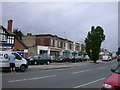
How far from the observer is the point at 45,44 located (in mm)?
49594

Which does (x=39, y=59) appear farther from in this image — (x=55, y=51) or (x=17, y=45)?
(x=55, y=51)

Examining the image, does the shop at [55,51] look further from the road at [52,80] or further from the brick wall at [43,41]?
the road at [52,80]

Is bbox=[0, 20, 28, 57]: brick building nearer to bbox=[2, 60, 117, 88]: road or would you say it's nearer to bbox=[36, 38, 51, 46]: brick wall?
bbox=[36, 38, 51, 46]: brick wall

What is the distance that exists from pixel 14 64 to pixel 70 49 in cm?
4810

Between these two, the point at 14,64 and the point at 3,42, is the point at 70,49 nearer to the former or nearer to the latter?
the point at 3,42

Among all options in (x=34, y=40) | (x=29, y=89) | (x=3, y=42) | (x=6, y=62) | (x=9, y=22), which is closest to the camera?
(x=29, y=89)

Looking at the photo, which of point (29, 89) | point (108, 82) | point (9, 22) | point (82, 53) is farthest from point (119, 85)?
point (82, 53)

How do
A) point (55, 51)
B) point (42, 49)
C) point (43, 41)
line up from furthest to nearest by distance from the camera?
point (55, 51) < point (43, 41) < point (42, 49)

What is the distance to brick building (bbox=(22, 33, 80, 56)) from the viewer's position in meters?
46.2

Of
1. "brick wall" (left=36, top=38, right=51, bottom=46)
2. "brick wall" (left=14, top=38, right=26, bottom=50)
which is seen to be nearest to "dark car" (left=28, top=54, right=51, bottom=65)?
"brick wall" (left=14, top=38, right=26, bottom=50)

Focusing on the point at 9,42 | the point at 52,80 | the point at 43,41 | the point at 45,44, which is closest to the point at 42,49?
the point at 45,44

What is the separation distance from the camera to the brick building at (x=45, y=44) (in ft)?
152

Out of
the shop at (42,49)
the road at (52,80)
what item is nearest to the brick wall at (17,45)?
the shop at (42,49)

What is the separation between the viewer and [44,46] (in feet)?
157
